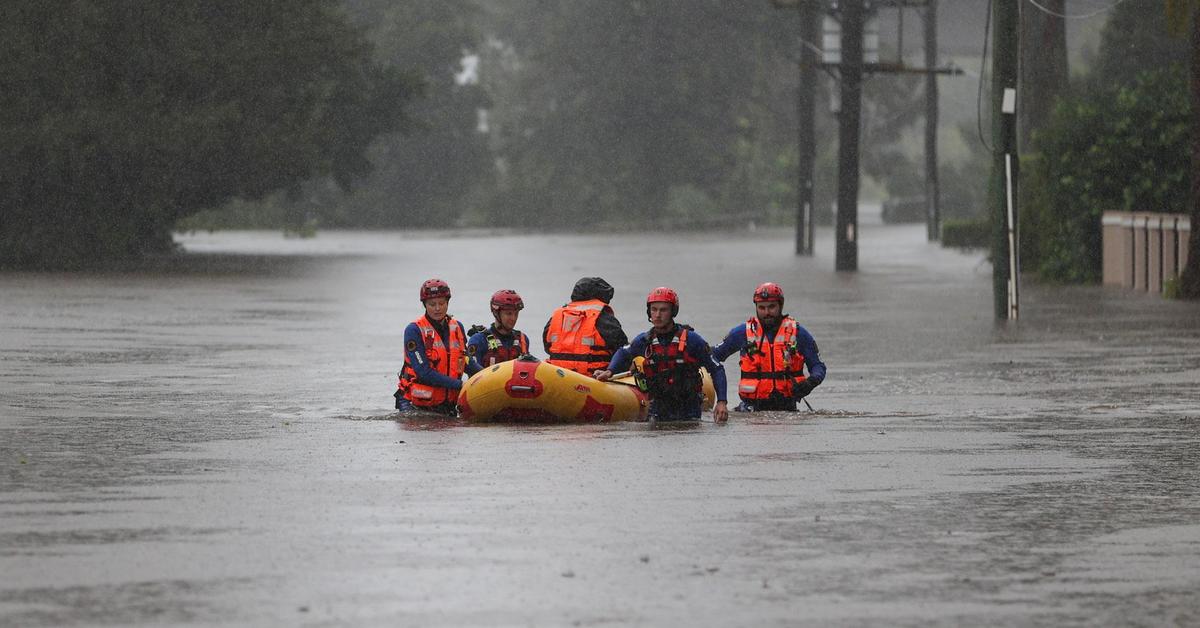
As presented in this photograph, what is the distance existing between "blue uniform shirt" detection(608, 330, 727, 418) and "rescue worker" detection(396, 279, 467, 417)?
1136mm

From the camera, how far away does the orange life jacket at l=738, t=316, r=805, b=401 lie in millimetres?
17672

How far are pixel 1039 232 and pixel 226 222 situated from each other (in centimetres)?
4801

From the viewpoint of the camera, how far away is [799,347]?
17734mm

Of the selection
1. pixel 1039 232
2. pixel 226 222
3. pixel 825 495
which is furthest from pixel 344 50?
pixel 825 495

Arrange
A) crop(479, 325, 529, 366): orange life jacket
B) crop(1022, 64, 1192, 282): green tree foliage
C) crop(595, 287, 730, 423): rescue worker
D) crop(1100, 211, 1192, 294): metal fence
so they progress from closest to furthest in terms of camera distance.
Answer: crop(595, 287, 730, 423): rescue worker, crop(479, 325, 529, 366): orange life jacket, crop(1100, 211, 1192, 294): metal fence, crop(1022, 64, 1192, 282): green tree foliage

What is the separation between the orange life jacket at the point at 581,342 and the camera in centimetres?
1784

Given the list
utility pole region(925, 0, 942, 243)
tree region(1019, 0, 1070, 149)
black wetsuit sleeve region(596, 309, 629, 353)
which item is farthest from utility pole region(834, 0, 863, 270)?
black wetsuit sleeve region(596, 309, 629, 353)

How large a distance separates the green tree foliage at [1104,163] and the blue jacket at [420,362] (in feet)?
77.7

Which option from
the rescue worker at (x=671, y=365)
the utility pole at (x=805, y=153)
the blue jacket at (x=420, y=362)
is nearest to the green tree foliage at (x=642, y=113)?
the utility pole at (x=805, y=153)

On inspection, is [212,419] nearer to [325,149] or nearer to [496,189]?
[325,149]

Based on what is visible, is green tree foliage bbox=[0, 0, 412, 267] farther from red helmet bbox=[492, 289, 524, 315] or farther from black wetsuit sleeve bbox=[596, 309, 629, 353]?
black wetsuit sleeve bbox=[596, 309, 629, 353]

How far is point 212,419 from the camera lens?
17547 millimetres

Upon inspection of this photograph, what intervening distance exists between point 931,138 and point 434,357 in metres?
54.5

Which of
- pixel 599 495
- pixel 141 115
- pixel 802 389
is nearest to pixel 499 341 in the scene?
pixel 802 389
